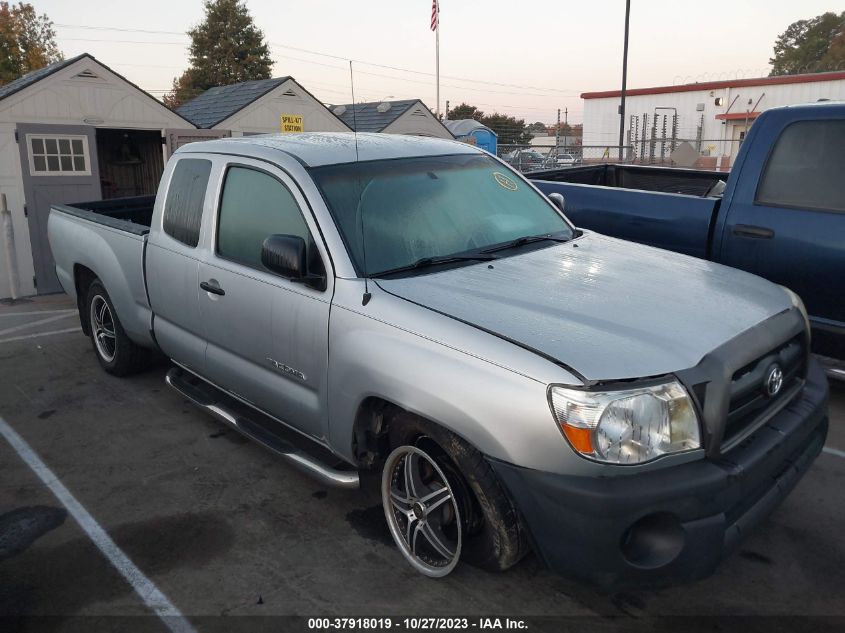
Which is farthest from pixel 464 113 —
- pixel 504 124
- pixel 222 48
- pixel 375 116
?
pixel 375 116

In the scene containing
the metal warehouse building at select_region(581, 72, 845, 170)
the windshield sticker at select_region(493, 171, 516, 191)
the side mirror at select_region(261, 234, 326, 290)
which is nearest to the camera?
the side mirror at select_region(261, 234, 326, 290)

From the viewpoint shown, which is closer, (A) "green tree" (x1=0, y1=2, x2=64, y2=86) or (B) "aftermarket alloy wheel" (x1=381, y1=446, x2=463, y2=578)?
(B) "aftermarket alloy wheel" (x1=381, y1=446, x2=463, y2=578)

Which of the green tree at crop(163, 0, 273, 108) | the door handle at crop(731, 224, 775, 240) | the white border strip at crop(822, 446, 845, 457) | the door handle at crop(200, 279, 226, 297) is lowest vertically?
the white border strip at crop(822, 446, 845, 457)

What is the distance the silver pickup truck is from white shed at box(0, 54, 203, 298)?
10.3 metres

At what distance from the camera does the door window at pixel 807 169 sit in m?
4.63

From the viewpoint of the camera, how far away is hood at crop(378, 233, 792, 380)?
8.44ft

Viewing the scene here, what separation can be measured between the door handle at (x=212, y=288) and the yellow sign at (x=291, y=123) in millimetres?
13733

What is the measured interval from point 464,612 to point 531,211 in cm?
226

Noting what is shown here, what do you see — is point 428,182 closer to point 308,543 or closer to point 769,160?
point 308,543

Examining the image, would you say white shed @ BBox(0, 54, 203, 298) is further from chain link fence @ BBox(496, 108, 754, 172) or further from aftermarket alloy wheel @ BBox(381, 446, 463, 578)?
chain link fence @ BBox(496, 108, 754, 172)

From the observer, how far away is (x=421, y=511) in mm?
3145

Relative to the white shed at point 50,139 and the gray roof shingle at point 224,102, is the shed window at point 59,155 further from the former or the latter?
the gray roof shingle at point 224,102

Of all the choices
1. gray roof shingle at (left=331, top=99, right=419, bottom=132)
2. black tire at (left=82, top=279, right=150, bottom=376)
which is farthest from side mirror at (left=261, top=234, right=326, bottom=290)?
gray roof shingle at (left=331, top=99, right=419, bottom=132)

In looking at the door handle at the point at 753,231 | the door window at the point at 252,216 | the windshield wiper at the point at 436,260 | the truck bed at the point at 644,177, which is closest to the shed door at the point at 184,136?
the truck bed at the point at 644,177
